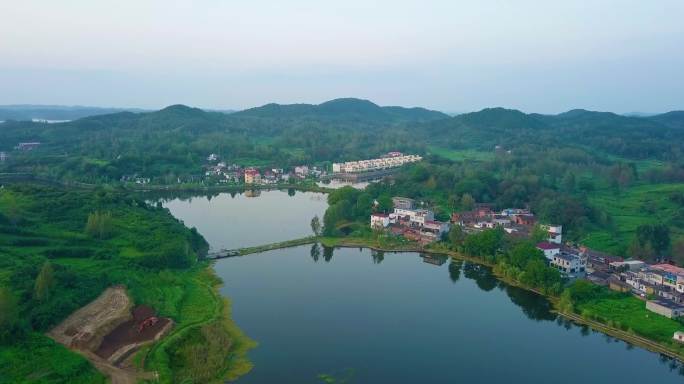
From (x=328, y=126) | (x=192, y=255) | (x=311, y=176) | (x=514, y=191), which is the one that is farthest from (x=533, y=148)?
(x=192, y=255)

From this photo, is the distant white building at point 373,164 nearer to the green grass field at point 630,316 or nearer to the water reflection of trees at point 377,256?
the water reflection of trees at point 377,256

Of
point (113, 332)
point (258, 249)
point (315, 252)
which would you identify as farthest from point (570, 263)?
point (113, 332)

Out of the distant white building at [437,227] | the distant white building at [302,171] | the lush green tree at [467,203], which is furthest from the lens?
the distant white building at [302,171]

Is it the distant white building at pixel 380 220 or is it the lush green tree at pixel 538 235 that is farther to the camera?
the distant white building at pixel 380 220

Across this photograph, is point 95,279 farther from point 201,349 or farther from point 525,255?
point 525,255

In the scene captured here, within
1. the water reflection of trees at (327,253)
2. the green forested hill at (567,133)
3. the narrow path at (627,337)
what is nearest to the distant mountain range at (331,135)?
the green forested hill at (567,133)

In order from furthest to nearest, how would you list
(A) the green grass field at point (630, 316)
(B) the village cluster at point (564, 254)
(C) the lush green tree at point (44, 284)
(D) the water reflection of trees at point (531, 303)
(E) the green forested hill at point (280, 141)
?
(E) the green forested hill at point (280, 141) < (B) the village cluster at point (564, 254) < (D) the water reflection of trees at point (531, 303) < (A) the green grass field at point (630, 316) < (C) the lush green tree at point (44, 284)
